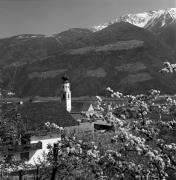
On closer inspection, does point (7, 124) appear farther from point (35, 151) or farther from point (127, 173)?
point (35, 151)

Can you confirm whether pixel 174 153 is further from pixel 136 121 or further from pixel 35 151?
pixel 35 151

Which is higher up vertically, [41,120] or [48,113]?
[48,113]

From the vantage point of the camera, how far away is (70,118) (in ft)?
204

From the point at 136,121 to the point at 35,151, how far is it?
42040mm

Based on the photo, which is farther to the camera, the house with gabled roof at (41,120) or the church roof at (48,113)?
the church roof at (48,113)

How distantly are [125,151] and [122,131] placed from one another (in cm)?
55

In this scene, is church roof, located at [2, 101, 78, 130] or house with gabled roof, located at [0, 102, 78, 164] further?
church roof, located at [2, 101, 78, 130]

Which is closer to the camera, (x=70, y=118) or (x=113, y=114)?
(x=113, y=114)

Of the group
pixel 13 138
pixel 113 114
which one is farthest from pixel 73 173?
pixel 113 114

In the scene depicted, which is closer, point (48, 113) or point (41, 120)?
point (41, 120)

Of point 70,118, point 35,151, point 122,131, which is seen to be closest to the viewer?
point 122,131

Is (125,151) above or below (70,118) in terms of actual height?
above

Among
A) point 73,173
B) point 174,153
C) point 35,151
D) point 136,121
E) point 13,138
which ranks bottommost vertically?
point 35,151

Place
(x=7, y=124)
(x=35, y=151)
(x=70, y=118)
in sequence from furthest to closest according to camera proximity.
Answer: (x=70, y=118)
(x=35, y=151)
(x=7, y=124)
